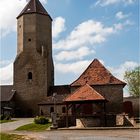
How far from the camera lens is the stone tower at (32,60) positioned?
59875mm

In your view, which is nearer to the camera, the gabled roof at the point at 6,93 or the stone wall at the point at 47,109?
the stone wall at the point at 47,109

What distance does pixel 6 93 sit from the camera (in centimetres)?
6122

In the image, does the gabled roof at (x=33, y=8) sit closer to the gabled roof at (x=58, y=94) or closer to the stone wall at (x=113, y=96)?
the gabled roof at (x=58, y=94)

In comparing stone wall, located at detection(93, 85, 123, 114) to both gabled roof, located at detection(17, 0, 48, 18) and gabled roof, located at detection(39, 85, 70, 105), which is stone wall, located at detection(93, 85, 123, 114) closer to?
gabled roof, located at detection(39, 85, 70, 105)

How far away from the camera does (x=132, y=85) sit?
7056 centimetres

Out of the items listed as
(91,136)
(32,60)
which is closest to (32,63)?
(32,60)

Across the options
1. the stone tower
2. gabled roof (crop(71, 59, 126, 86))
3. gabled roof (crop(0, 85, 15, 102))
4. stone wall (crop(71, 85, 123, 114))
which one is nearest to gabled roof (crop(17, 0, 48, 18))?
the stone tower

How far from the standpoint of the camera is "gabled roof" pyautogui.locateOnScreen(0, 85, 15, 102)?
59.3 m

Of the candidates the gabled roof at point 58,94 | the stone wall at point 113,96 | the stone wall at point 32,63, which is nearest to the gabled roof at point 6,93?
the stone wall at point 32,63

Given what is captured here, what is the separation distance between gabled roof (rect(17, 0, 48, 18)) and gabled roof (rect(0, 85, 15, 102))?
1246 centimetres

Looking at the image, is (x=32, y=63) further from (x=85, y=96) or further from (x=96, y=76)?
(x=85, y=96)

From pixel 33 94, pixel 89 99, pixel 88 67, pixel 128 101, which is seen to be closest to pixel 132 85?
pixel 128 101

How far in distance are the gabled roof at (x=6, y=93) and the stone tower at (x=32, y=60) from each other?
45.1 inches

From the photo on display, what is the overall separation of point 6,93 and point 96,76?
2066cm
